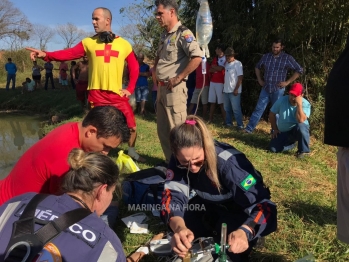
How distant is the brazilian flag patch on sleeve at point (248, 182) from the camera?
80.6 inches

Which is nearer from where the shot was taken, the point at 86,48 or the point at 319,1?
the point at 86,48

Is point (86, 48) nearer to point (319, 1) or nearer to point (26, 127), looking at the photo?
point (319, 1)

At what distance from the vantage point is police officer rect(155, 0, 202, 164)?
3.52 metres

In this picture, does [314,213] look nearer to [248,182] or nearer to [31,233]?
[248,182]

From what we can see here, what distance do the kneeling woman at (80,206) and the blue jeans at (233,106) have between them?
5035mm

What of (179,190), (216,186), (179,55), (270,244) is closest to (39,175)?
(179,190)

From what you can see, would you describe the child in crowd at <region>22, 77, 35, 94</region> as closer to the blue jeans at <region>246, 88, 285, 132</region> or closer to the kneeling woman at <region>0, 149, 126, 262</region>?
the blue jeans at <region>246, 88, 285, 132</region>

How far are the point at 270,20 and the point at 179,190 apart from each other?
5.45 m

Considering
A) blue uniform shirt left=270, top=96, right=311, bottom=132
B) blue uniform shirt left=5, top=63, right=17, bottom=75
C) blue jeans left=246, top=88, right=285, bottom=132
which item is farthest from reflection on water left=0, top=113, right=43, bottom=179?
blue uniform shirt left=5, top=63, right=17, bottom=75

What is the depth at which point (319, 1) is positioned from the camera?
5.76 m

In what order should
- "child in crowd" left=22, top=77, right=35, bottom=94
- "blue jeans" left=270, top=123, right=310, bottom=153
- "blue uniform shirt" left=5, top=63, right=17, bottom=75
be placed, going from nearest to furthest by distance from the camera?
"blue jeans" left=270, top=123, right=310, bottom=153
"child in crowd" left=22, top=77, right=35, bottom=94
"blue uniform shirt" left=5, top=63, right=17, bottom=75

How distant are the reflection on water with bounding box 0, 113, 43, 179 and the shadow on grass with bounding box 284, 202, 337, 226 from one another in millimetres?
4536

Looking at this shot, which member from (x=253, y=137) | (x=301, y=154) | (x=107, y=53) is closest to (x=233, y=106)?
(x=253, y=137)

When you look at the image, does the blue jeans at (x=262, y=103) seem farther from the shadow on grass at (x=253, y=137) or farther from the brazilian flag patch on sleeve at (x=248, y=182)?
the brazilian flag patch on sleeve at (x=248, y=182)
